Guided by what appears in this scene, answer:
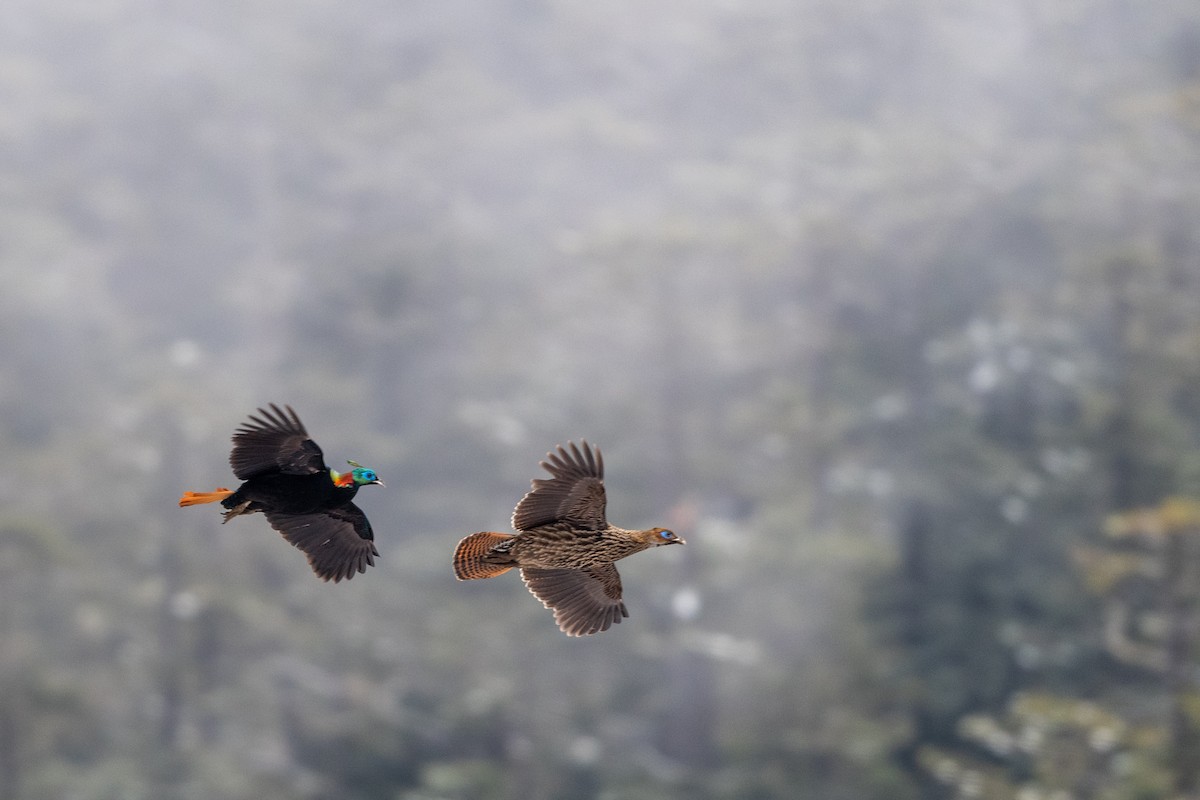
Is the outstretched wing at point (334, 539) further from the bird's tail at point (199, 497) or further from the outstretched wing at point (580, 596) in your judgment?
the outstretched wing at point (580, 596)

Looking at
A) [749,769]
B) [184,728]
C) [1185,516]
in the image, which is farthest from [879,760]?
[184,728]

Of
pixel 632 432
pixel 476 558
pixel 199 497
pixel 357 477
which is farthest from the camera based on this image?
pixel 632 432

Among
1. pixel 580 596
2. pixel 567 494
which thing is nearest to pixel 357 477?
pixel 567 494

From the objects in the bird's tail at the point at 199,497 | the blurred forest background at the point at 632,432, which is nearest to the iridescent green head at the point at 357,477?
the bird's tail at the point at 199,497

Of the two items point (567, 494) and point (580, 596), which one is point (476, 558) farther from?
point (580, 596)

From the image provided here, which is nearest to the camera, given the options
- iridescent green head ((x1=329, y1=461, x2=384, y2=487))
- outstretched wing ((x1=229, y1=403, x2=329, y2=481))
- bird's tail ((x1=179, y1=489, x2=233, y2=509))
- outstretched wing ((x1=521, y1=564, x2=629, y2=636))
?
bird's tail ((x1=179, y1=489, x2=233, y2=509))

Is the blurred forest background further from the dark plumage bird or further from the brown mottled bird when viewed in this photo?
the dark plumage bird

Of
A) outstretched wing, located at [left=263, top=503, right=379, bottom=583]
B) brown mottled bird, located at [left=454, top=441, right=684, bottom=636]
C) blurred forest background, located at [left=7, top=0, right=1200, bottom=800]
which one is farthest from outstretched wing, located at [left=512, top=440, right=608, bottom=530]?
blurred forest background, located at [left=7, top=0, right=1200, bottom=800]

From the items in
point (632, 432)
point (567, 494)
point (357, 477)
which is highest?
point (632, 432)
